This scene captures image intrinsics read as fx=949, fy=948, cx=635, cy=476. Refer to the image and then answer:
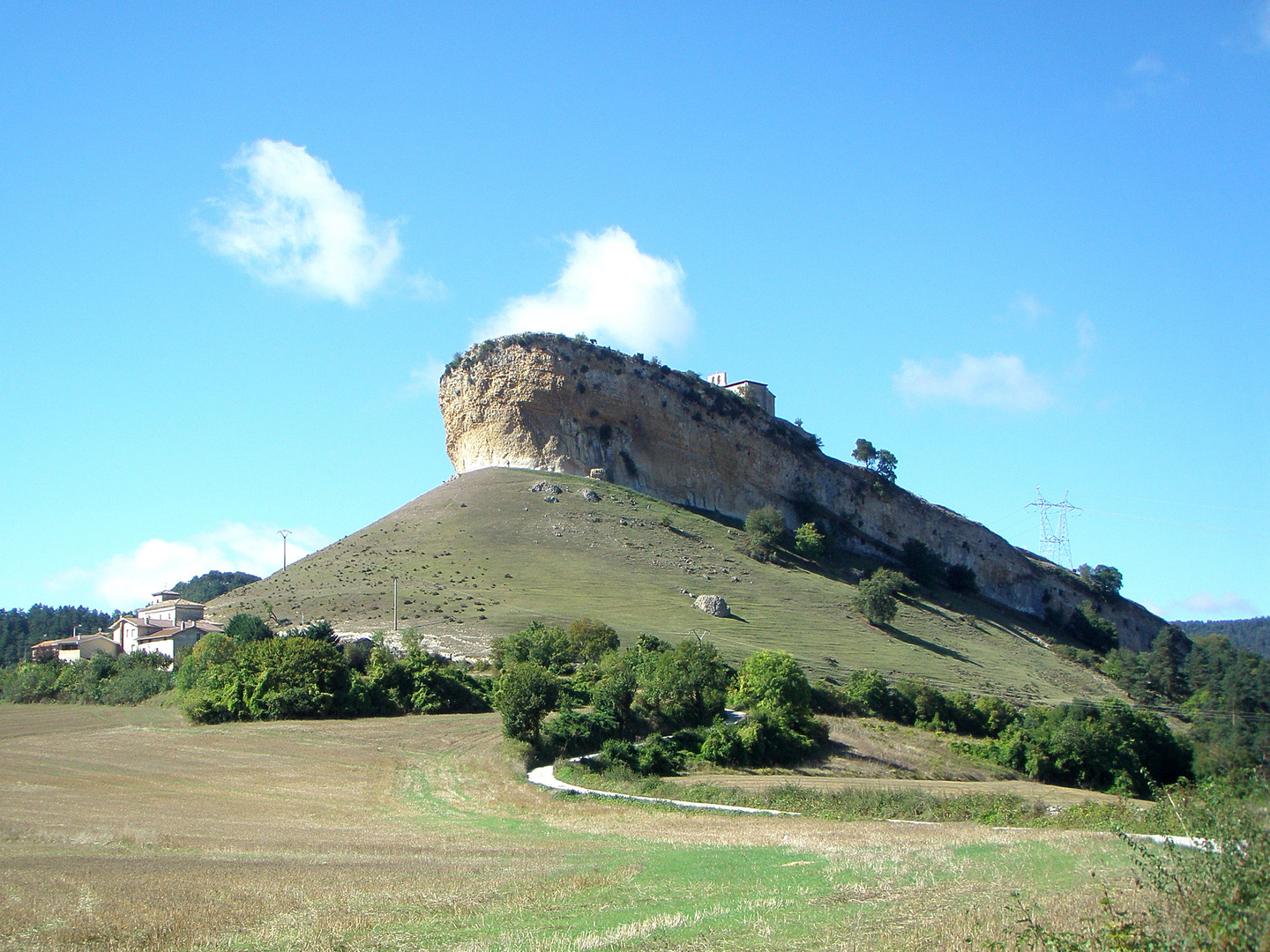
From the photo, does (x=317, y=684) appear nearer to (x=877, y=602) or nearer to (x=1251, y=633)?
(x=877, y=602)

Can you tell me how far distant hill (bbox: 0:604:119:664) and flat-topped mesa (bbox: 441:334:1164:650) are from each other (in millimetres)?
57002

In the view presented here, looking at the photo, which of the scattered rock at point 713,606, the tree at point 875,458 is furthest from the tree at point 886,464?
the scattered rock at point 713,606

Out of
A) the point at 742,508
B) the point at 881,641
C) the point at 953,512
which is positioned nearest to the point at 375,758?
the point at 881,641

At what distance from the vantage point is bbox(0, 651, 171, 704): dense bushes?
49.4m

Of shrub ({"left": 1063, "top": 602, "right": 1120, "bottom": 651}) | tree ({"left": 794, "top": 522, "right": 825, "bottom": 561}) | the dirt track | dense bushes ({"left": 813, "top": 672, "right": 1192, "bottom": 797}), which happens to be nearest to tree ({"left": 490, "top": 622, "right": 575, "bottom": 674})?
dense bushes ({"left": 813, "top": 672, "right": 1192, "bottom": 797})

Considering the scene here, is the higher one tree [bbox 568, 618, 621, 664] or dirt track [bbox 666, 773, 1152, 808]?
tree [bbox 568, 618, 621, 664]

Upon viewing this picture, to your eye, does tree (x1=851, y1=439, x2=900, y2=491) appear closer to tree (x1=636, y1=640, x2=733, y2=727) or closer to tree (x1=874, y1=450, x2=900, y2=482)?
tree (x1=874, y1=450, x2=900, y2=482)

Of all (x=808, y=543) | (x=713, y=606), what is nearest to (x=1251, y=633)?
(x=808, y=543)

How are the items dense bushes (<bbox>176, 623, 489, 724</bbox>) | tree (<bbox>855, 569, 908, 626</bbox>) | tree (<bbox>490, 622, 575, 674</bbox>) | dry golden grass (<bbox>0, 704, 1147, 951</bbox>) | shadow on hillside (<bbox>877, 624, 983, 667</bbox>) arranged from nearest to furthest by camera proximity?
dry golden grass (<bbox>0, 704, 1147, 951</bbox>) → dense bushes (<bbox>176, 623, 489, 724</bbox>) → tree (<bbox>490, 622, 575, 674</bbox>) → shadow on hillside (<bbox>877, 624, 983, 667</bbox>) → tree (<bbox>855, 569, 908, 626</bbox>)

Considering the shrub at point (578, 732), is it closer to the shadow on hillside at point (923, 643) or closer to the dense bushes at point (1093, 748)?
the dense bushes at point (1093, 748)

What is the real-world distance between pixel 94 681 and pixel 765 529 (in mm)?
51222

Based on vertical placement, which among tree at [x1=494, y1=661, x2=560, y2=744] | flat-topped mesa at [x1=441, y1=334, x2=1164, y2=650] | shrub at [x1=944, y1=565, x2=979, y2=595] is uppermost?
flat-topped mesa at [x1=441, y1=334, x2=1164, y2=650]

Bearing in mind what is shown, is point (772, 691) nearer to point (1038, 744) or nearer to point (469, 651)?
point (1038, 744)

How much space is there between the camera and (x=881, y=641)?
212 feet
